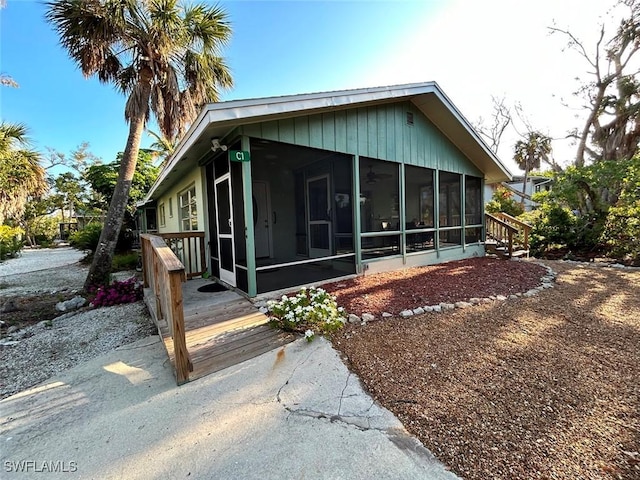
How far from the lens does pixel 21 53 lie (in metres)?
7.53

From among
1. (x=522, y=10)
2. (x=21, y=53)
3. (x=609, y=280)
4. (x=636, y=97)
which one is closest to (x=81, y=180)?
(x=21, y=53)

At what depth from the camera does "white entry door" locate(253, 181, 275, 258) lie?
680 centimetres

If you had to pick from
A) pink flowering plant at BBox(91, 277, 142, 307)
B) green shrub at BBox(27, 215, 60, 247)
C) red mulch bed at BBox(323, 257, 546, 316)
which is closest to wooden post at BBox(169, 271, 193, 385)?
red mulch bed at BBox(323, 257, 546, 316)

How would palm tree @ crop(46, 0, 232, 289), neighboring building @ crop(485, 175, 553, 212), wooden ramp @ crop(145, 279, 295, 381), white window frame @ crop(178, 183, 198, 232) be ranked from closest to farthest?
wooden ramp @ crop(145, 279, 295, 381) < palm tree @ crop(46, 0, 232, 289) < white window frame @ crop(178, 183, 198, 232) < neighboring building @ crop(485, 175, 553, 212)

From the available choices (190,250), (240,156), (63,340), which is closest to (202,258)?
(190,250)

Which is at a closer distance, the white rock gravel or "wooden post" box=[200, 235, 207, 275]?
the white rock gravel

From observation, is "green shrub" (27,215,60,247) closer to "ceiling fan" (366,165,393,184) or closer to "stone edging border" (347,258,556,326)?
"ceiling fan" (366,165,393,184)

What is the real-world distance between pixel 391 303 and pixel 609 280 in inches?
189

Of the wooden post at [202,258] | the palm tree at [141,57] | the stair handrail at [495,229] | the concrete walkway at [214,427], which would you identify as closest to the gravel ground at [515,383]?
the concrete walkway at [214,427]

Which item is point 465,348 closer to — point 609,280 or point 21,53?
point 609,280

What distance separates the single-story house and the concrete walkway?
79.0 inches

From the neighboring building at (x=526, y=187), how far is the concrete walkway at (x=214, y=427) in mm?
19092

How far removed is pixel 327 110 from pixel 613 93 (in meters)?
15.0

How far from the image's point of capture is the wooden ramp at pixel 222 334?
269 cm
